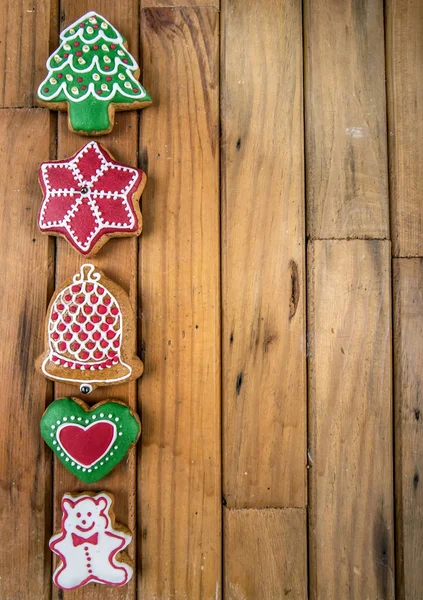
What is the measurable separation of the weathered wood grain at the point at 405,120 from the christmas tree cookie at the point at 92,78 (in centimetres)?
48

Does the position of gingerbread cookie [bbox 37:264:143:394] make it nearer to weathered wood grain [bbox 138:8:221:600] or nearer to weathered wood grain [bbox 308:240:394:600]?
weathered wood grain [bbox 138:8:221:600]

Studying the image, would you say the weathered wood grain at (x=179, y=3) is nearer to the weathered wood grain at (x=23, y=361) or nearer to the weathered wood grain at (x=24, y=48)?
the weathered wood grain at (x=24, y=48)

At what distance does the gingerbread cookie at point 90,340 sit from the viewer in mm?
777

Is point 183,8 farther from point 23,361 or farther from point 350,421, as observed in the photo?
point 350,421

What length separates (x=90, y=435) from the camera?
2.55 ft

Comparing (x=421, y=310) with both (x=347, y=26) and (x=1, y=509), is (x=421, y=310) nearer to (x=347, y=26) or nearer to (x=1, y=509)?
(x=347, y=26)

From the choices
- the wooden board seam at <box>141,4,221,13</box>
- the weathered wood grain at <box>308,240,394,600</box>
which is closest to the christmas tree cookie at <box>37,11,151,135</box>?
the wooden board seam at <box>141,4,221,13</box>

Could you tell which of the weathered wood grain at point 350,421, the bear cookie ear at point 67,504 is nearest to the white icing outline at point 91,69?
the weathered wood grain at point 350,421

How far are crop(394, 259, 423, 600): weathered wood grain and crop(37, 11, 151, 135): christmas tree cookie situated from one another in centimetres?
60

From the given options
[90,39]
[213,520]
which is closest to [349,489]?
[213,520]

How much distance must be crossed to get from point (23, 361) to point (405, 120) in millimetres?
867

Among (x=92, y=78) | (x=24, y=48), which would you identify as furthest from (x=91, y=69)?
(x=24, y=48)

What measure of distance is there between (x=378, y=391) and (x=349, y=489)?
0.19m

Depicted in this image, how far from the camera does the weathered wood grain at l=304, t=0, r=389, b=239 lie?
0.84m
